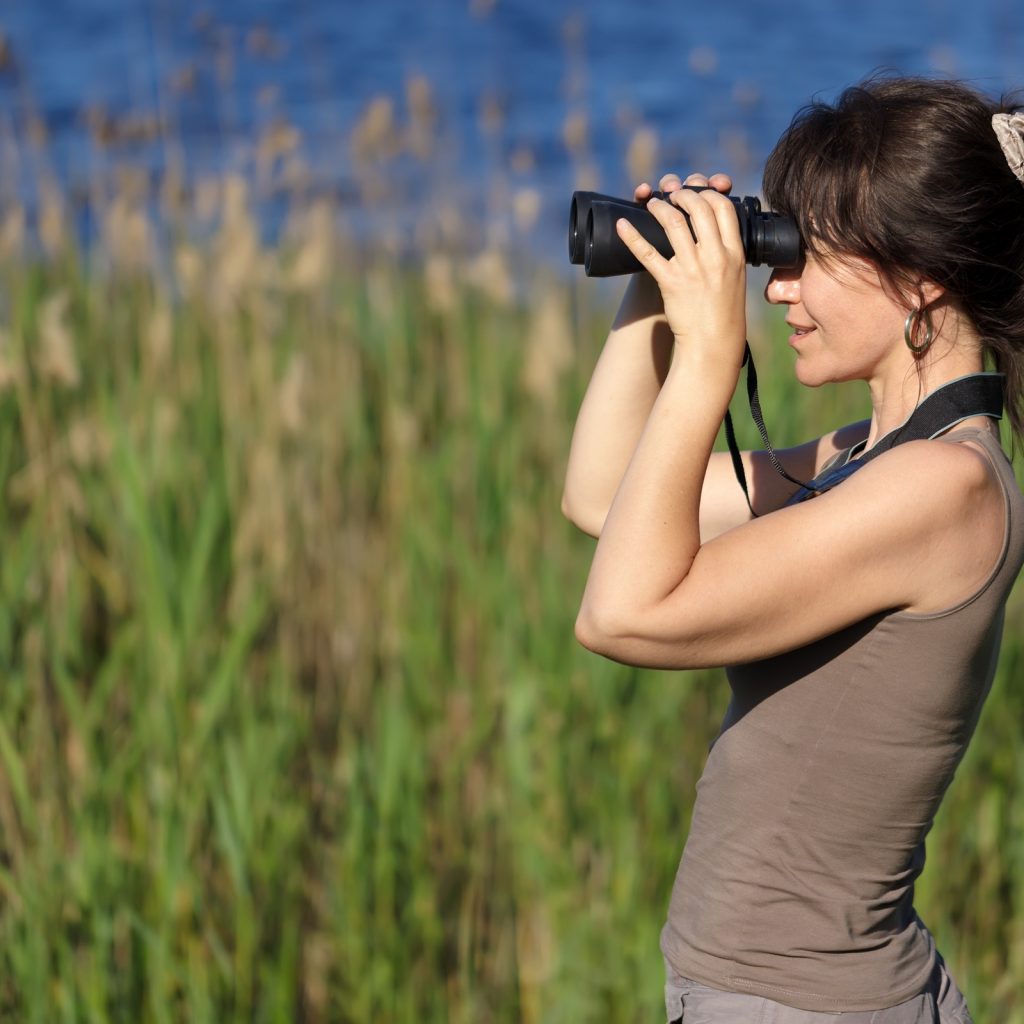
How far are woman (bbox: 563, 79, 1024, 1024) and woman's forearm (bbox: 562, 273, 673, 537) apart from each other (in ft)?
0.48

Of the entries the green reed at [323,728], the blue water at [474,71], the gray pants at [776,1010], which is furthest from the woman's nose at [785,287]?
the blue water at [474,71]

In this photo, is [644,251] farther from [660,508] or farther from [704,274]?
[660,508]

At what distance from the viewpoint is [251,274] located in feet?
9.35

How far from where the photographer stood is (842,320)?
107cm

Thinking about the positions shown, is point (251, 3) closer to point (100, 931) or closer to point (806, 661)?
point (100, 931)

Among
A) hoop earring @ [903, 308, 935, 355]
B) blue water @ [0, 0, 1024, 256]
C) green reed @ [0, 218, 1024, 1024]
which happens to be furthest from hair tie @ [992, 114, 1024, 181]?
blue water @ [0, 0, 1024, 256]

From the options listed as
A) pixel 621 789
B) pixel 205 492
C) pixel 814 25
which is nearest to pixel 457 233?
pixel 205 492

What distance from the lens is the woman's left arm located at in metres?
0.96

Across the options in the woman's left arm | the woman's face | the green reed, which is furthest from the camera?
the green reed

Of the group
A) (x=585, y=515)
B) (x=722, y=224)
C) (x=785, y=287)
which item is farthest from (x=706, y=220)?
(x=585, y=515)

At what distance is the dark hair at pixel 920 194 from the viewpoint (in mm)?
1029

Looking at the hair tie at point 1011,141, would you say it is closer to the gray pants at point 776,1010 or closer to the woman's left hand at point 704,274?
the woman's left hand at point 704,274

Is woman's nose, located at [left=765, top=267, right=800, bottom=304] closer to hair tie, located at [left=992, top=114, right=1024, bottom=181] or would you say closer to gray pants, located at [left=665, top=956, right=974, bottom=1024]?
hair tie, located at [left=992, top=114, right=1024, bottom=181]

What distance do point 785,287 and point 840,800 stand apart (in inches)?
16.0
